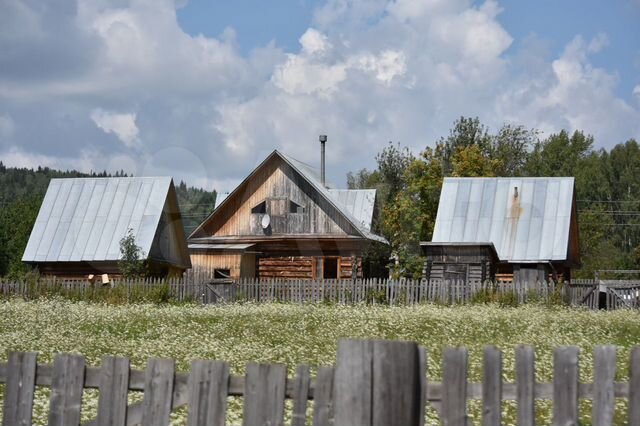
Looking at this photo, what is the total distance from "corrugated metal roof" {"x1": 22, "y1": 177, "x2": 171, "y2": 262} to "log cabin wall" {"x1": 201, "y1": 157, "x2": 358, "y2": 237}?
388 centimetres

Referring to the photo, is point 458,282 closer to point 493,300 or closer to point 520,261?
point 493,300

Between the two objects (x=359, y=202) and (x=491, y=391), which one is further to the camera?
(x=359, y=202)

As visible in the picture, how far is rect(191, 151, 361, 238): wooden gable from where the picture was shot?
41.9 metres

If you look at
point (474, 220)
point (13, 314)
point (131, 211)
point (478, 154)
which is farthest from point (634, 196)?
point (13, 314)

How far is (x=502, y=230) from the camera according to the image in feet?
123

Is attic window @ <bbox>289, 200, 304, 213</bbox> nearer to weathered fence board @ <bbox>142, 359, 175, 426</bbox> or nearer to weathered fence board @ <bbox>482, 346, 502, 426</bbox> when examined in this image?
weathered fence board @ <bbox>142, 359, 175, 426</bbox>

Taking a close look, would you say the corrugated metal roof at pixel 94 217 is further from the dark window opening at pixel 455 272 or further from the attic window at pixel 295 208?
the dark window opening at pixel 455 272

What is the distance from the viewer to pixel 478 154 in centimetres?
6041

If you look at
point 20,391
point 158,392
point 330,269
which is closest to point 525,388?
point 158,392

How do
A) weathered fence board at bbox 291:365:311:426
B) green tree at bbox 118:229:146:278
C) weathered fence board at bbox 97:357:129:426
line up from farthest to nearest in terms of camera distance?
1. green tree at bbox 118:229:146:278
2. weathered fence board at bbox 97:357:129:426
3. weathered fence board at bbox 291:365:311:426

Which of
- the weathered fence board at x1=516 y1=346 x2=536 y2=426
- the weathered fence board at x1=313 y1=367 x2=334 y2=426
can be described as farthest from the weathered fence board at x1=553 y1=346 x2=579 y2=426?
the weathered fence board at x1=313 y1=367 x2=334 y2=426

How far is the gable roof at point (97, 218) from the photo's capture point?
38.3m

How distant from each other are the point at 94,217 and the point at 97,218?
7.3 inches

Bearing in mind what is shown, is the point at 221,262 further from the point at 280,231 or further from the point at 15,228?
the point at 15,228
